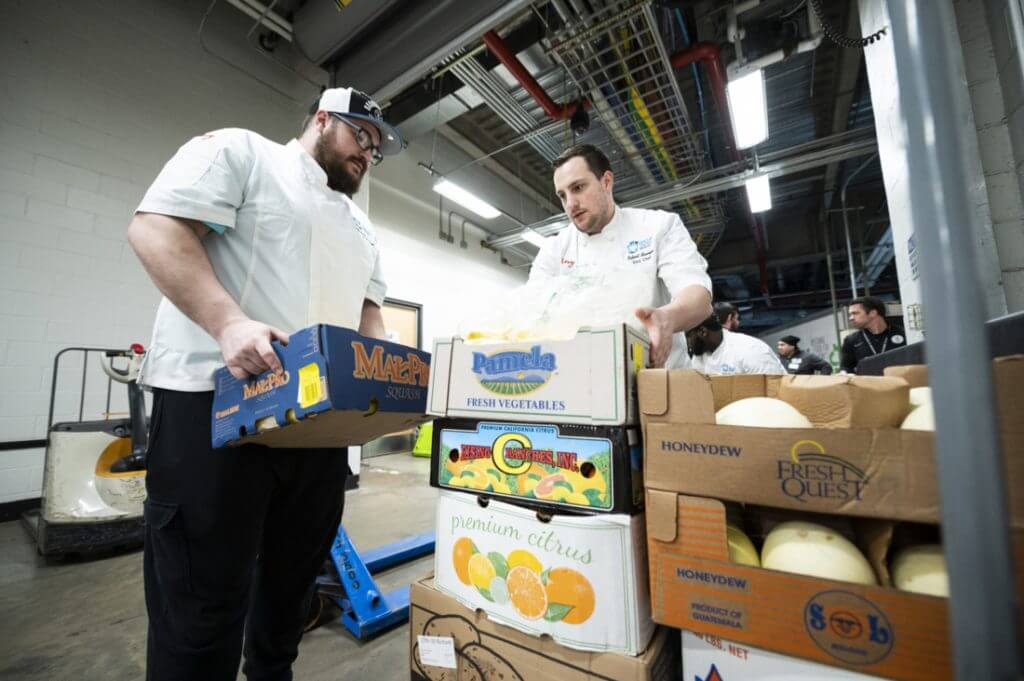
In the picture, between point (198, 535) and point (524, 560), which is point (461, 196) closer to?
point (198, 535)

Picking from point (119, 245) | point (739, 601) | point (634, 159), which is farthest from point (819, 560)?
point (634, 159)

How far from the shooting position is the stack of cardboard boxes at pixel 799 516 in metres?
0.53

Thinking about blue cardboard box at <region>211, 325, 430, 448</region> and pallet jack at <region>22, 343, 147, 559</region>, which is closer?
blue cardboard box at <region>211, 325, 430, 448</region>

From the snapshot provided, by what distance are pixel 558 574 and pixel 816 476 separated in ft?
1.44

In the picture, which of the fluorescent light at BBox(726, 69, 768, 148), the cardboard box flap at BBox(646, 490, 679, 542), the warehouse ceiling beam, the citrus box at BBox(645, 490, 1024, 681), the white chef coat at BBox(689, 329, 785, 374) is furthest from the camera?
the warehouse ceiling beam

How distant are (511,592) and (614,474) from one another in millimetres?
311

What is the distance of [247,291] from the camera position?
3.17 ft

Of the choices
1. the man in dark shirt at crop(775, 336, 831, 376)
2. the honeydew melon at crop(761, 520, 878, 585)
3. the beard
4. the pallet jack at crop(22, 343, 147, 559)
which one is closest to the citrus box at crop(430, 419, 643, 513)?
the honeydew melon at crop(761, 520, 878, 585)

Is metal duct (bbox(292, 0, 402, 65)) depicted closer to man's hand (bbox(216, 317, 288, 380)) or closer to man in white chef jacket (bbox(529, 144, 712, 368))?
man in white chef jacket (bbox(529, 144, 712, 368))

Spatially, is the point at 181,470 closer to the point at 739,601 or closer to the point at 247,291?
the point at 247,291

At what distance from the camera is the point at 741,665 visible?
62 centimetres

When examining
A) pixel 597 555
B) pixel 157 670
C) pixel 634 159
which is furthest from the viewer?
pixel 634 159

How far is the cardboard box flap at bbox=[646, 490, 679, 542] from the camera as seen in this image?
672 millimetres

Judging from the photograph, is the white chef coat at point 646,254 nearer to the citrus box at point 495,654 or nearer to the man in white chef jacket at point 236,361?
the man in white chef jacket at point 236,361
